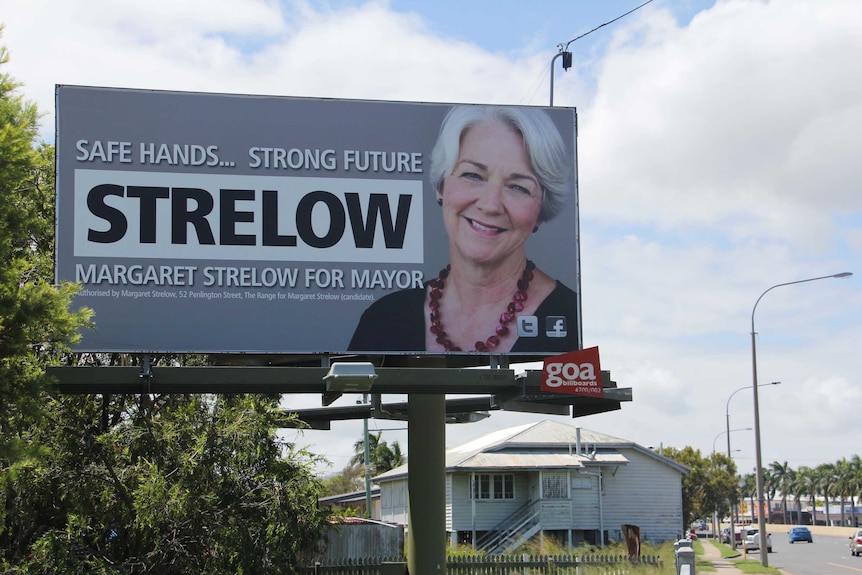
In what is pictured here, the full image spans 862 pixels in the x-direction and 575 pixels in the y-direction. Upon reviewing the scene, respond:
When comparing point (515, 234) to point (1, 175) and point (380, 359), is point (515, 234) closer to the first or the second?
point (380, 359)

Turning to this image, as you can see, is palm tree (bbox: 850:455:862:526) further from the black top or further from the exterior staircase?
the black top

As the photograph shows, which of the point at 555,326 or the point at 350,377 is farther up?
the point at 555,326

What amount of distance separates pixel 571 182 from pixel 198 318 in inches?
226

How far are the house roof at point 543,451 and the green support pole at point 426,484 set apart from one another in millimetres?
25702

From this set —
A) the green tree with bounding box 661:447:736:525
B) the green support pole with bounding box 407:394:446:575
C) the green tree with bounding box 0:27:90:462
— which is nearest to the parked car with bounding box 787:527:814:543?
the green tree with bounding box 661:447:736:525

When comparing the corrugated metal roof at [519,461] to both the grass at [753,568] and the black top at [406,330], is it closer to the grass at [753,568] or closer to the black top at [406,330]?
the grass at [753,568]

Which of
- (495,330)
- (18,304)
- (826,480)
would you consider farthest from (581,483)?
(826,480)

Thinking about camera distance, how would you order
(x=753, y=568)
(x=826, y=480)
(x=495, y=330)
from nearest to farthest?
(x=495, y=330) < (x=753, y=568) < (x=826, y=480)

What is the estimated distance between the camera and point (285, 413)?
57.3 ft

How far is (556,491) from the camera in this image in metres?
43.0

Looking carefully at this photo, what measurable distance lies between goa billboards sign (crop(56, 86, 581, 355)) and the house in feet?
85.3

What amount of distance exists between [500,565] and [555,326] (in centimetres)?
734

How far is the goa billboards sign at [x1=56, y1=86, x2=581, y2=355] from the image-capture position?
14.0 m

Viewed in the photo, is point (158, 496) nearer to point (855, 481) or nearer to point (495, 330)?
point (495, 330)
